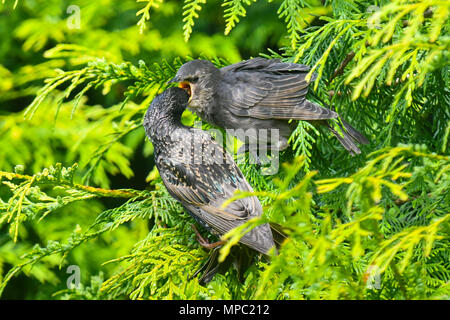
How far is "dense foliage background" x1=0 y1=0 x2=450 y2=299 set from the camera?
1.26 meters

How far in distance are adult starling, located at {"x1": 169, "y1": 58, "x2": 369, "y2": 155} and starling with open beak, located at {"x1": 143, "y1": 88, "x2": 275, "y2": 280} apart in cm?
12

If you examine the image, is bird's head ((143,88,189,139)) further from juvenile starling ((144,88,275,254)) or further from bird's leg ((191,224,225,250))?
bird's leg ((191,224,225,250))

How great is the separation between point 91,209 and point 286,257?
2699mm

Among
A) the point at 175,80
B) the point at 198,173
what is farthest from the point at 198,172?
the point at 175,80

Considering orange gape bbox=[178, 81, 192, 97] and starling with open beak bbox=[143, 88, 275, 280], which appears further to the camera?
orange gape bbox=[178, 81, 192, 97]

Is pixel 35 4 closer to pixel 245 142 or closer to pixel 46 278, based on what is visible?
pixel 46 278

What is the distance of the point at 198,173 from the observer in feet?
6.23

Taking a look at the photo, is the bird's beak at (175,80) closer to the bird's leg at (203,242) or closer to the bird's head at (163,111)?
the bird's head at (163,111)

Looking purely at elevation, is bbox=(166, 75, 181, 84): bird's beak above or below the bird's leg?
above

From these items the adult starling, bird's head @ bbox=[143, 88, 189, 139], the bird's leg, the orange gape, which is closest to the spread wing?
the adult starling

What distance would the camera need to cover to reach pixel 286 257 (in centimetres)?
125

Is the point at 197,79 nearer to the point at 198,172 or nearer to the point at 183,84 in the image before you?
the point at 183,84

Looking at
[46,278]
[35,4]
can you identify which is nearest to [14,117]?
[35,4]

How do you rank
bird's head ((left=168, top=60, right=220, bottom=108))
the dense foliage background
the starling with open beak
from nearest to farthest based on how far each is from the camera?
the dense foliage background < the starling with open beak < bird's head ((left=168, top=60, right=220, bottom=108))
